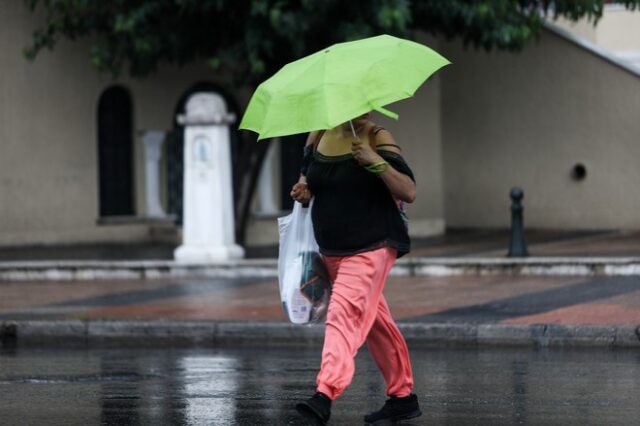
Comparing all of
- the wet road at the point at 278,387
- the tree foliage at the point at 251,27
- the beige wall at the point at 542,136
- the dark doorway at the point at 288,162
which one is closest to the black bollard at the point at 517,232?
the tree foliage at the point at 251,27

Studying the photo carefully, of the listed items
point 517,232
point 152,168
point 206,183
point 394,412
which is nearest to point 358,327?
point 394,412

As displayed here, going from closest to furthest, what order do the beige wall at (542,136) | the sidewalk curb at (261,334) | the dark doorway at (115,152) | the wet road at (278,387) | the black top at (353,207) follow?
the black top at (353,207) < the wet road at (278,387) < the sidewalk curb at (261,334) < the beige wall at (542,136) < the dark doorway at (115,152)

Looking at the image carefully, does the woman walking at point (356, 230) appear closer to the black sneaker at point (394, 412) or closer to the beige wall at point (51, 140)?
the black sneaker at point (394, 412)

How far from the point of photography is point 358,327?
8.14 meters

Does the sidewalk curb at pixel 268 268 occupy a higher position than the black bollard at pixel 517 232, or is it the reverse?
the black bollard at pixel 517 232

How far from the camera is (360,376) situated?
1056 cm

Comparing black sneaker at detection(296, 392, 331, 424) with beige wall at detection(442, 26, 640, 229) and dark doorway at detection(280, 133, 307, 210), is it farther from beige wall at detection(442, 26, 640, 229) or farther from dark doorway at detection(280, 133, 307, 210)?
dark doorway at detection(280, 133, 307, 210)

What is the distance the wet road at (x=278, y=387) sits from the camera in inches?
343

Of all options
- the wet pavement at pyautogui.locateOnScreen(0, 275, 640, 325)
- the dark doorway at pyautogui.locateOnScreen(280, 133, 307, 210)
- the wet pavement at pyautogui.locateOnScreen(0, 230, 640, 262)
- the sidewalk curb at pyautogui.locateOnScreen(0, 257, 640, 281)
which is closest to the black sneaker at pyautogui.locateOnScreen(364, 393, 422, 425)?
the wet pavement at pyautogui.locateOnScreen(0, 275, 640, 325)

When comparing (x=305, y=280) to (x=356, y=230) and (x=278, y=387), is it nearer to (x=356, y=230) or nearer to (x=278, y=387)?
(x=356, y=230)

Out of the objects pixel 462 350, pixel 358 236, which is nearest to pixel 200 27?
pixel 462 350

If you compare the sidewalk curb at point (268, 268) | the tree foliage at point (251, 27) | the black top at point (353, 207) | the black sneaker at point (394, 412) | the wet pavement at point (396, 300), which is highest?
the tree foliage at point (251, 27)

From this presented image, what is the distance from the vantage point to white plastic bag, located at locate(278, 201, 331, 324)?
8.48 m

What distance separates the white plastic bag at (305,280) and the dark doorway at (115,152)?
15275 mm
